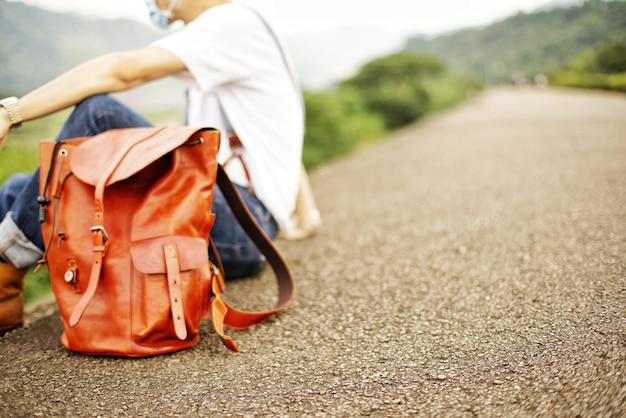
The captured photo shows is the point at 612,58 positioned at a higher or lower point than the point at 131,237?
lower

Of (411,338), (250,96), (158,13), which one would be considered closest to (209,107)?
(250,96)

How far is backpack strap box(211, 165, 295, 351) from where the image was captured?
162 cm

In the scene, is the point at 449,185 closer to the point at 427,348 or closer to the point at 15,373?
the point at 427,348

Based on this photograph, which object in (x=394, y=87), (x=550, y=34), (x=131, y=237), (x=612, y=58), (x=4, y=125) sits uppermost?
(x=4, y=125)

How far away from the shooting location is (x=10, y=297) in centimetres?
170

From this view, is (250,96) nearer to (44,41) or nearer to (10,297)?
(10,297)

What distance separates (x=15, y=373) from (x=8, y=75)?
96.9 inches

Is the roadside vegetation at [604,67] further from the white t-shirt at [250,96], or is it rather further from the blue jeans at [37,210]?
the blue jeans at [37,210]

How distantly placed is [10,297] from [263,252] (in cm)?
89

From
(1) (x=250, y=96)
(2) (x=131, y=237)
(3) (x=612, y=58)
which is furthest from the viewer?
(3) (x=612, y=58)

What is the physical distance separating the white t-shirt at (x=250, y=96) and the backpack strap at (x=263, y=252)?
0.27 metres

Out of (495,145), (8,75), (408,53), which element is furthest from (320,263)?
(408,53)

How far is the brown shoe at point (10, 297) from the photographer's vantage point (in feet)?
5.35

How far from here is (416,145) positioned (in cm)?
728
